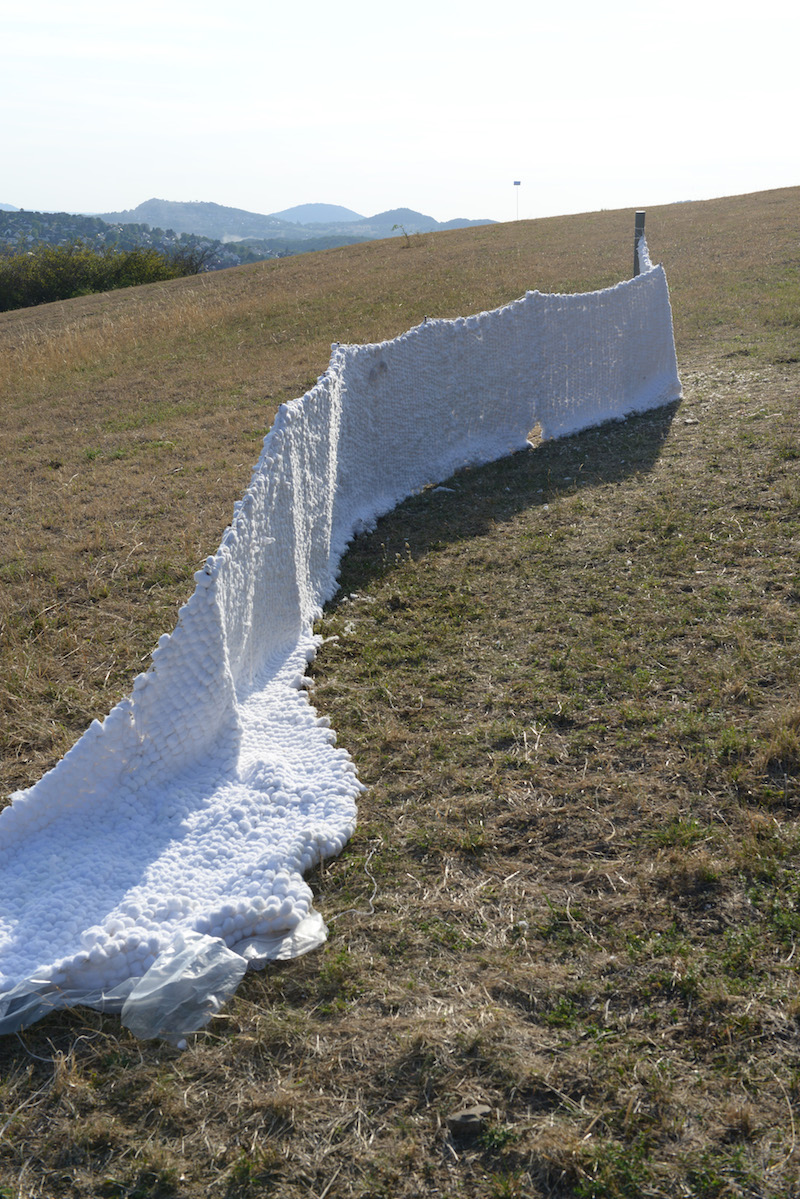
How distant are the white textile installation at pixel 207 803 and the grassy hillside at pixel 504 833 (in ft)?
0.35

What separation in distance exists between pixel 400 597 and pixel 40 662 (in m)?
1.73

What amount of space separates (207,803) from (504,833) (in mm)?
986

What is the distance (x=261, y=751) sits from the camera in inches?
124

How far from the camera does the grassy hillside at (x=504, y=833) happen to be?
1.78m

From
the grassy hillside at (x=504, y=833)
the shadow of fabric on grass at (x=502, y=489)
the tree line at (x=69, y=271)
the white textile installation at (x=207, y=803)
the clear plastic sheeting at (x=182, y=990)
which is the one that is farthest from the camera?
the tree line at (x=69, y=271)

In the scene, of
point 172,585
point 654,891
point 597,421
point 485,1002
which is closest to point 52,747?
point 172,585

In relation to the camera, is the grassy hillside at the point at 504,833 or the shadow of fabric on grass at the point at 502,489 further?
the shadow of fabric on grass at the point at 502,489

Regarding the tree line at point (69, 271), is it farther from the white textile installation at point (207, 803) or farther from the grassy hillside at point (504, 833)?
the white textile installation at point (207, 803)

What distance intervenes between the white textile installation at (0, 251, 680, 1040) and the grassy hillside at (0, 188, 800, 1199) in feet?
0.35

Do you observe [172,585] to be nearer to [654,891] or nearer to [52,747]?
[52,747]

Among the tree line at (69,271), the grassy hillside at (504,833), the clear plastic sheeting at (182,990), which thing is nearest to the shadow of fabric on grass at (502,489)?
the grassy hillside at (504,833)

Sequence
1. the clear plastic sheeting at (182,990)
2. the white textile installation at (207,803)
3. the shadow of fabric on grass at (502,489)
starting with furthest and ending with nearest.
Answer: the shadow of fabric on grass at (502,489) → the white textile installation at (207,803) → the clear plastic sheeting at (182,990)

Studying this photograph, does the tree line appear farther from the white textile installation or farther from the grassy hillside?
the white textile installation

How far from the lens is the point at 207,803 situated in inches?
112
